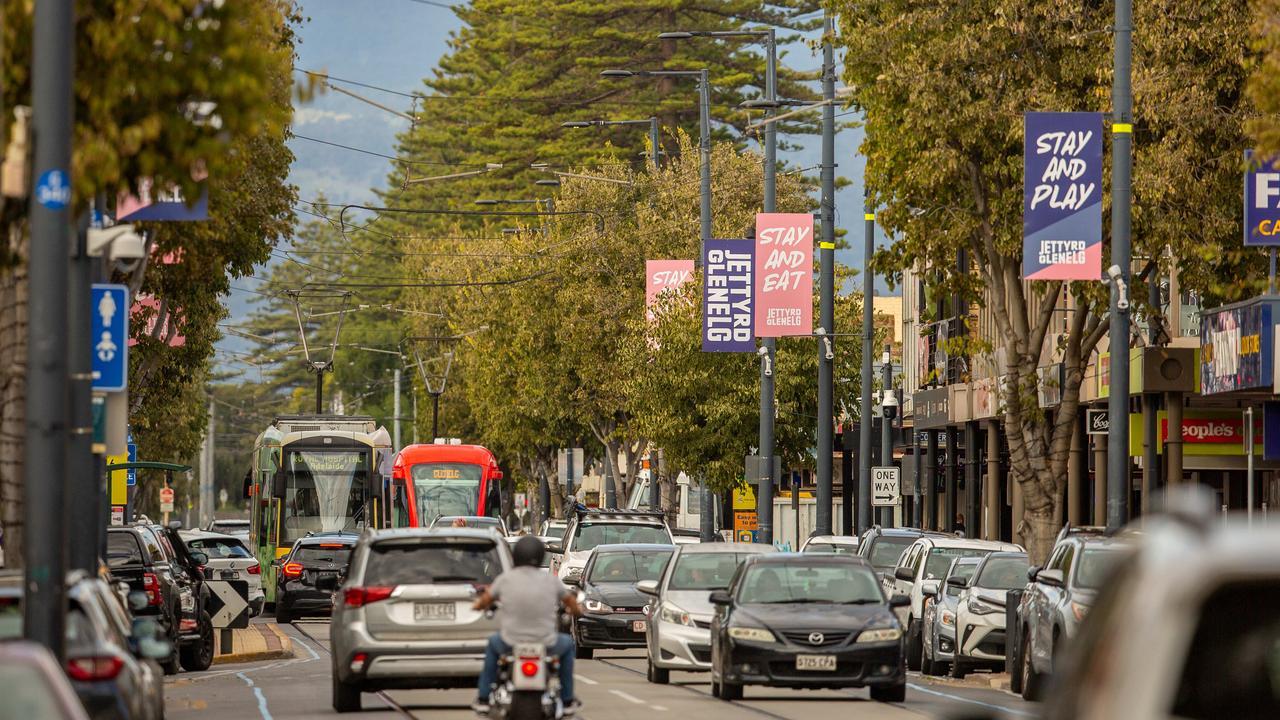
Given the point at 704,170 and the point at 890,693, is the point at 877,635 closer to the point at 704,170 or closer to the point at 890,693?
the point at 890,693

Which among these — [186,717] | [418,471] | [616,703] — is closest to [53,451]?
[186,717]

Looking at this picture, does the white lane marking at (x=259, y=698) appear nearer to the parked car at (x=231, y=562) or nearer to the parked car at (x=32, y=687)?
the parked car at (x=231, y=562)

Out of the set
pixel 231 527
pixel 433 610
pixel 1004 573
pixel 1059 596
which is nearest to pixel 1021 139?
pixel 1004 573

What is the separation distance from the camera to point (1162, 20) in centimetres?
3095

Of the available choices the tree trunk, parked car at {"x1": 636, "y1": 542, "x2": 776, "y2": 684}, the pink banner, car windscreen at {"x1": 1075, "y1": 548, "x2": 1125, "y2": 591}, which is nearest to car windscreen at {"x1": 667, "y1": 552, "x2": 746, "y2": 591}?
parked car at {"x1": 636, "y1": 542, "x2": 776, "y2": 684}

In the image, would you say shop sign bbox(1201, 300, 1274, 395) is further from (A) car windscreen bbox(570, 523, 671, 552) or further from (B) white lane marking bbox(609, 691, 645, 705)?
(A) car windscreen bbox(570, 523, 671, 552)

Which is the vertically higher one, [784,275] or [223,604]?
[784,275]

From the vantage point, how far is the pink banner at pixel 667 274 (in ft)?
164

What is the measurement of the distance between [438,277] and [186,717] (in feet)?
266

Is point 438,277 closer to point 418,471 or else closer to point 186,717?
point 418,471

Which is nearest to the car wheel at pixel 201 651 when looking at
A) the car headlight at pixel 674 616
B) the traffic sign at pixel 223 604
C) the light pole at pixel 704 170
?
the traffic sign at pixel 223 604

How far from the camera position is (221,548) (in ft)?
157

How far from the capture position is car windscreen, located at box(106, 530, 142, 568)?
87.8 feet

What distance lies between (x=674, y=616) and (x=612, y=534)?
46.3ft
